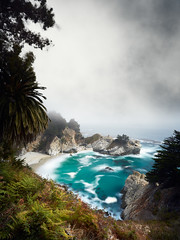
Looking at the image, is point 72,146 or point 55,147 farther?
point 72,146

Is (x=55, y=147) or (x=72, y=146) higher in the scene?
(x=55, y=147)

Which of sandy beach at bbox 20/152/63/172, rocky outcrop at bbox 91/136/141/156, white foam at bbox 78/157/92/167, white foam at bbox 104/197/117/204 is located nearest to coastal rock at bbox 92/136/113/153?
rocky outcrop at bbox 91/136/141/156

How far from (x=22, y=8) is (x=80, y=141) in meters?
91.8

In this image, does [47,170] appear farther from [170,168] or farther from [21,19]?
[21,19]

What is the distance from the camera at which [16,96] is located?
7645mm

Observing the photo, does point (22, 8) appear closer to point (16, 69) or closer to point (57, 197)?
point (16, 69)

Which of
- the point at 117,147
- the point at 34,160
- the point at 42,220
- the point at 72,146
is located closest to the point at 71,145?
the point at 72,146

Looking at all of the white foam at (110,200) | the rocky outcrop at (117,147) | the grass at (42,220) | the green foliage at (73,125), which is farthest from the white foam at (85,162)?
the grass at (42,220)

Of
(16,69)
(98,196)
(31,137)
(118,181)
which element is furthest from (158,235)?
(118,181)

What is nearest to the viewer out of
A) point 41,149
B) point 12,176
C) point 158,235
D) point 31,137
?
point 12,176

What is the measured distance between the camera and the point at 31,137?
9016mm

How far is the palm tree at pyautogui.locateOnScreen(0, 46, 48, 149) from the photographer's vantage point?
23.1 feet

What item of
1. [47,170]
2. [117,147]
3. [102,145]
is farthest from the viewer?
[102,145]

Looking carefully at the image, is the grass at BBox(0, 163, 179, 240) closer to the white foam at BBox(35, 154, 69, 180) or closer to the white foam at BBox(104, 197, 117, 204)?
the white foam at BBox(104, 197, 117, 204)
